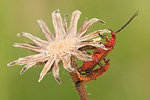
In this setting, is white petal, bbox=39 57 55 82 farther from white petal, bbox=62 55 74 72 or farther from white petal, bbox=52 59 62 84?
white petal, bbox=62 55 74 72

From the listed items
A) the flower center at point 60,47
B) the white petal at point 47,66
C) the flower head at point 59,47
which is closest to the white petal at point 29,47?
the flower head at point 59,47

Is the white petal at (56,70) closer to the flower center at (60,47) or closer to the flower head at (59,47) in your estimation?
the flower head at (59,47)

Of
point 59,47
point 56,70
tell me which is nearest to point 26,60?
point 56,70

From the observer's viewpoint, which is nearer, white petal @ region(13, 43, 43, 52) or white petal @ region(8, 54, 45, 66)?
white petal @ region(8, 54, 45, 66)

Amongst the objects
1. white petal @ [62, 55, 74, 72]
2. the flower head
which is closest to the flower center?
the flower head

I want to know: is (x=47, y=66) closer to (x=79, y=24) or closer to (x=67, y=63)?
(x=67, y=63)

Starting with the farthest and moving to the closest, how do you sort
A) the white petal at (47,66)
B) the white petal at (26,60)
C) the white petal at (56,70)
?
the white petal at (26,60), the white petal at (47,66), the white petal at (56,70)

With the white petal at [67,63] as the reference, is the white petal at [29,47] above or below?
above

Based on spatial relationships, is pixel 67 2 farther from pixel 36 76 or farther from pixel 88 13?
pixel 36 76
